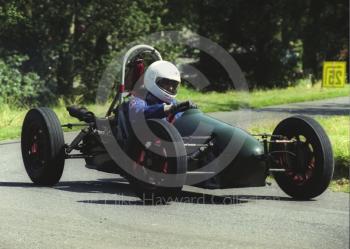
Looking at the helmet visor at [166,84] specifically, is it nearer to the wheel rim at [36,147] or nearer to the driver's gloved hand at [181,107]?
the driver's gloved hand at [181,107]

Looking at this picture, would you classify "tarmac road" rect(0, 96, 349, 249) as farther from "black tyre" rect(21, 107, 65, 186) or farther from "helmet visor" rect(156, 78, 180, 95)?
"helmet visor" rect(156, 78, 180, 95)

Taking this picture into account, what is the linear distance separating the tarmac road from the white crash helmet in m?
1.15

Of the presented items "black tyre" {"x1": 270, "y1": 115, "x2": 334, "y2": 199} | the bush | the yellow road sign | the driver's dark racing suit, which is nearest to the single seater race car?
"black tyre" {"x1": 270, "y1": 115, "x2": 334, "y2": 199}

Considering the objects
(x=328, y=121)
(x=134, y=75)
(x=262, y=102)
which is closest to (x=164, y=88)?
(x=134, y=75)

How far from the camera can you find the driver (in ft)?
29.2

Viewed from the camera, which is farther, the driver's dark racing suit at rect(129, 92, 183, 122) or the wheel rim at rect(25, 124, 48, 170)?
the wheel rim at rect(25, 124, 48, 170)

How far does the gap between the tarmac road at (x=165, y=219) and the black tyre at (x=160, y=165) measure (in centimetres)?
17

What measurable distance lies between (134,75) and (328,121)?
730 centimetres

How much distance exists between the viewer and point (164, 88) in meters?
9.06

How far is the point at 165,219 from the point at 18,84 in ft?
54.4

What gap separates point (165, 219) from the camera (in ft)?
25.2

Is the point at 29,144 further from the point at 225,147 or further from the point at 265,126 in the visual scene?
the point at 265,126

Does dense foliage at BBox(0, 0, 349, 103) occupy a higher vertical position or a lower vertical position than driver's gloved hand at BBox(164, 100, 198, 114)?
higher

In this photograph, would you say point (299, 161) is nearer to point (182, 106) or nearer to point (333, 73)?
point (182, 106)
